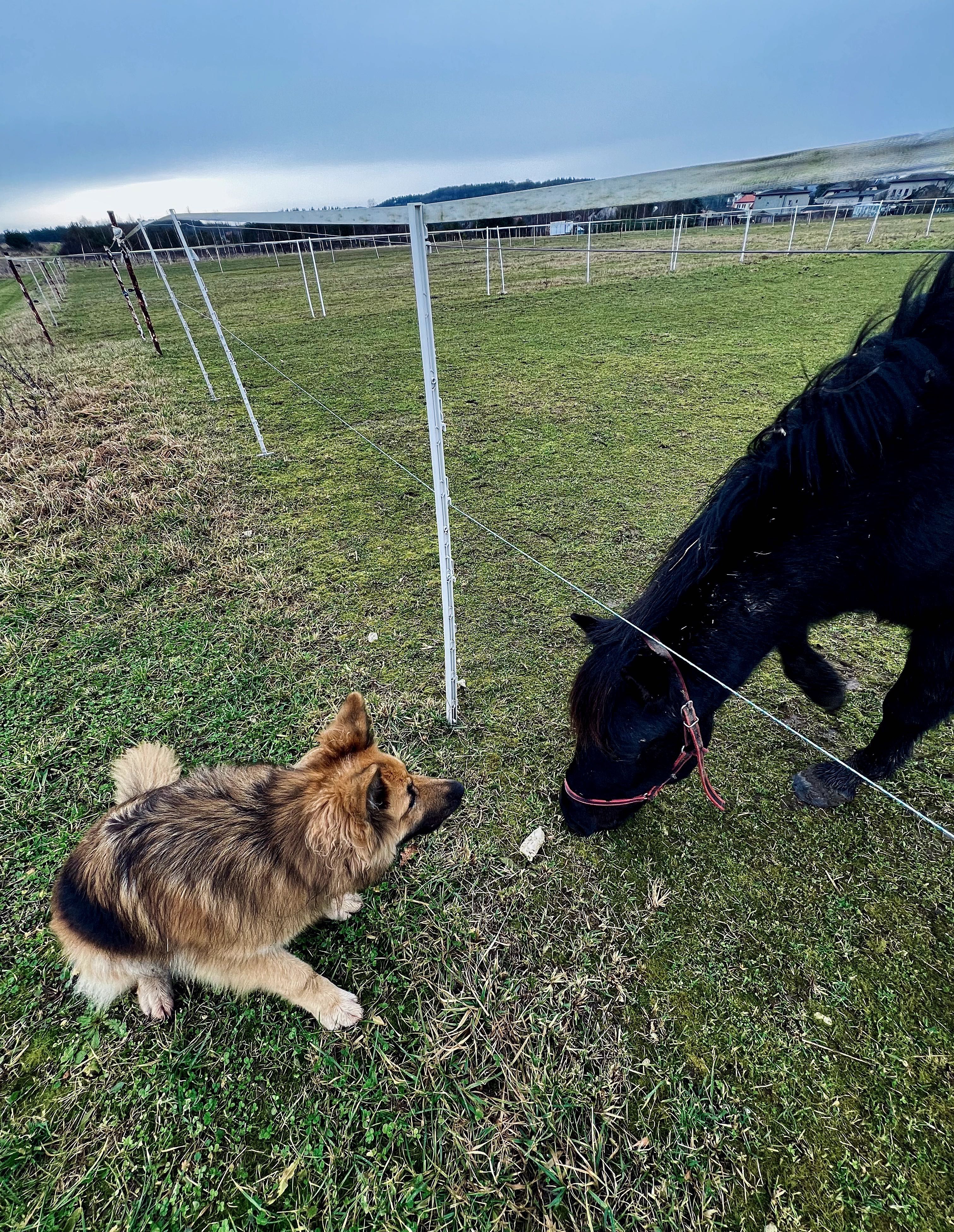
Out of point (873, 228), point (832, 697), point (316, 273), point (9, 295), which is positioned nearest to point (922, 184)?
point (832, 697)

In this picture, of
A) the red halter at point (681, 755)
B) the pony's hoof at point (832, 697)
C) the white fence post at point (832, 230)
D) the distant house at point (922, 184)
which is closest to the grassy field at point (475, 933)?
the pony's hoof at point (832, 697)

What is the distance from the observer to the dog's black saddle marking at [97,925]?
1.81 meters

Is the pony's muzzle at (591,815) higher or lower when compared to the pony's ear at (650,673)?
lower

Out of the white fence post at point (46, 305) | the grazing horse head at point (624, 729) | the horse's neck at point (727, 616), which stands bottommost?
the grazing horse head at point (624, 729)

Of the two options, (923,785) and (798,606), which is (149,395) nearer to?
(798,606)

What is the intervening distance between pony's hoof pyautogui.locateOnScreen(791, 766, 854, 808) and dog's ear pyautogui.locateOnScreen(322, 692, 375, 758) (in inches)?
86.1

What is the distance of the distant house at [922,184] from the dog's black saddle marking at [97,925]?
3.30 meters

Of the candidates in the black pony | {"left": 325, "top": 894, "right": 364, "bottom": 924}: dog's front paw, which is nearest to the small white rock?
the black pony

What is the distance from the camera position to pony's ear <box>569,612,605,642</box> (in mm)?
2150

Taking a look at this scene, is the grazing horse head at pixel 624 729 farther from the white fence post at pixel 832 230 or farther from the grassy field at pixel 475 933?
the white fence post at pixel 832 230

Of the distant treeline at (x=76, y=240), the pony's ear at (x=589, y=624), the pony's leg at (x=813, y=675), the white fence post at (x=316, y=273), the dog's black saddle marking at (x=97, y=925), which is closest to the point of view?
the dog's black saddle marking at (x=97, y=925)

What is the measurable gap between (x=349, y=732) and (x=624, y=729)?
1.06 metres

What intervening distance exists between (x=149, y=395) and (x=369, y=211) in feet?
28.6

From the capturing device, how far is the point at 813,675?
9.12 ft
